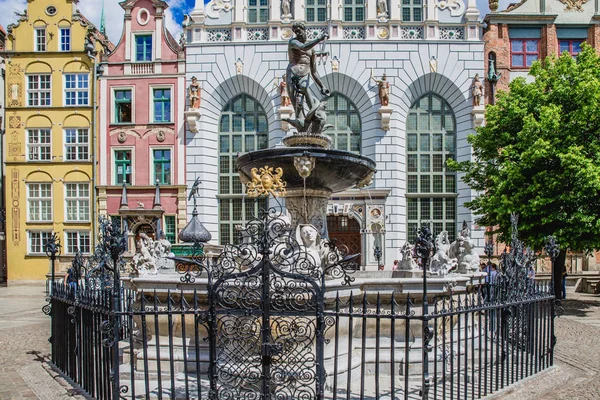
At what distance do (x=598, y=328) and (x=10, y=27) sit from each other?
3293cm

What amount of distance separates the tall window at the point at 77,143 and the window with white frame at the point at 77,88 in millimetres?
1544

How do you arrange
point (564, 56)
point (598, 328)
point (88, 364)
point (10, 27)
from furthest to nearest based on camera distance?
1. point (10, 27)
2. point (564, 56)
3. point (598, 328)
4. point (88, 364)

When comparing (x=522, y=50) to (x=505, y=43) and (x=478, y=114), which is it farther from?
(x=478, y=114)

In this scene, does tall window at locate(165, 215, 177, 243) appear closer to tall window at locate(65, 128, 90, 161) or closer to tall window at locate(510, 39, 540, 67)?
tall window at locate(65, 128, 90, 161)

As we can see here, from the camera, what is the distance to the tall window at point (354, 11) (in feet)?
103

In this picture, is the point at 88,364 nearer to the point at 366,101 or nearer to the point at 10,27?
the point at 366,101

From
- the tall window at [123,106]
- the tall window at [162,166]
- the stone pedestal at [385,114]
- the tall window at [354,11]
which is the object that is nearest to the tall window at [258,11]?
the tall window at [354,11]

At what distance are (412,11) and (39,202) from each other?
2339 centimetres

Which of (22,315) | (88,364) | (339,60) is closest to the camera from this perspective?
(88,364)

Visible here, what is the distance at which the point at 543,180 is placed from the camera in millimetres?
18844

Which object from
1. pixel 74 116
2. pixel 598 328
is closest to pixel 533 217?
pixel 598 328

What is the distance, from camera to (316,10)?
31.5 meters

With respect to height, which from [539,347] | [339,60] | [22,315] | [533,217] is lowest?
[22,315]

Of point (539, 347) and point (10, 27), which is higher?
point (10, 27)
